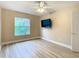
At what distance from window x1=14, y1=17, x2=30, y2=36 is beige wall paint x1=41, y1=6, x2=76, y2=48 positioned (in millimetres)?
1867

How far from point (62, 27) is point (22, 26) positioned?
3.19 m

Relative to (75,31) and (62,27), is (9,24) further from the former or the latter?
(75,31)

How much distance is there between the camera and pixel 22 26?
22.1 ft

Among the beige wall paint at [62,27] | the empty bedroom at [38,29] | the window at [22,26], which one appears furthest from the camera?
the window at [22,26]

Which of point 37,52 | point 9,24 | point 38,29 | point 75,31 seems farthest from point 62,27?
point 9,24

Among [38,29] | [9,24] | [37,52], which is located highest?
[9,24]

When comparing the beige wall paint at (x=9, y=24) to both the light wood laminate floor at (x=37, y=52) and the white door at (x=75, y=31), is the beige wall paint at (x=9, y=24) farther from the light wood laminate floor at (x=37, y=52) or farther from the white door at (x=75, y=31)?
the white door at (x=75, y=31)

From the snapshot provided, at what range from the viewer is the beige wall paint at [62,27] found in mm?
4570

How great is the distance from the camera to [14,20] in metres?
6.09

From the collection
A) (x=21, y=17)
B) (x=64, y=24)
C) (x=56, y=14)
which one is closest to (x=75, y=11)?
(x=64, y=24)

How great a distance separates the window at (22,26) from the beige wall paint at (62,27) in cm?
187

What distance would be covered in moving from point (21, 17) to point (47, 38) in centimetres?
262

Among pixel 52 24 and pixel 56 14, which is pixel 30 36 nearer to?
pixel 52 24

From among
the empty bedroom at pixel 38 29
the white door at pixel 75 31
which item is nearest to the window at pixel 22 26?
the empty bedroom at pixel 38 29
